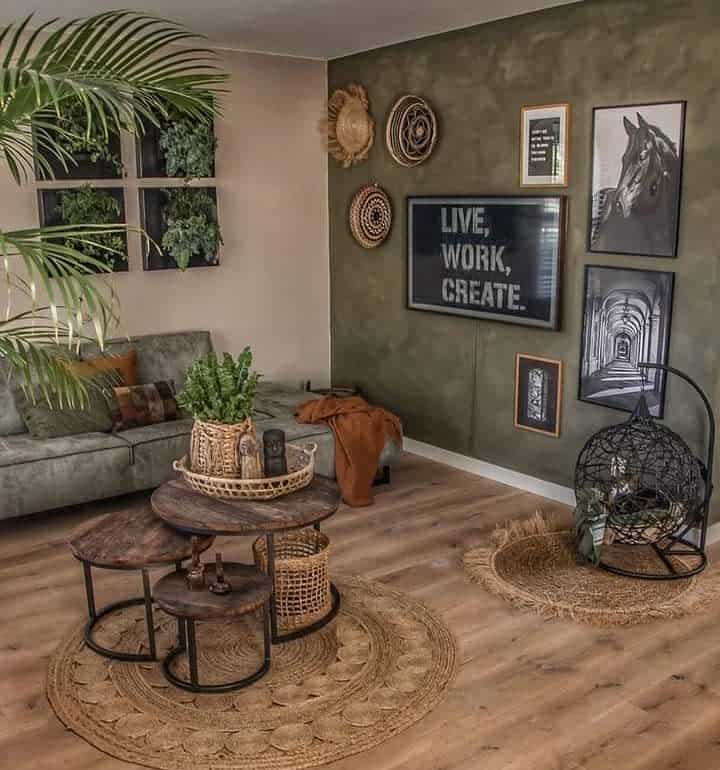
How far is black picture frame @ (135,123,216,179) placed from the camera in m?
5.18

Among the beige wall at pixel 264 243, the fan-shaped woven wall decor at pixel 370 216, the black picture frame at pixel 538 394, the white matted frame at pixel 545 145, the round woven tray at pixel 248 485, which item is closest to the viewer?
the round woven tray at pixel 248 485

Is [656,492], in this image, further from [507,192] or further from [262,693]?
[262,693]

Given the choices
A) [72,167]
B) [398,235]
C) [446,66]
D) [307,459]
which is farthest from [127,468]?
[446,66]

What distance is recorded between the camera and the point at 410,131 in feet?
17.4

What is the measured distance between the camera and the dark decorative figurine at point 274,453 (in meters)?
3.29

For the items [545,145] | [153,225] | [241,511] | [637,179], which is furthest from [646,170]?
[153,225]

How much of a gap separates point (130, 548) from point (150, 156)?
2835mm

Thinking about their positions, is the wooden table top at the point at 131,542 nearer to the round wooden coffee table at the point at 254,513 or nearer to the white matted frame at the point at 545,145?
the round wooden coffee table at the point at 254,513

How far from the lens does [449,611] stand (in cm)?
357

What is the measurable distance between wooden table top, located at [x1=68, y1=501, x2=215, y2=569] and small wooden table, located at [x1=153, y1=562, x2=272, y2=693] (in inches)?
3.5

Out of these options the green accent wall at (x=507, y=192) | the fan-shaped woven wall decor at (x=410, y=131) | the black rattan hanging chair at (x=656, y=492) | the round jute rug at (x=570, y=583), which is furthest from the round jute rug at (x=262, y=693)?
the fan-shaped woven wall decor at (x=410, y=131)

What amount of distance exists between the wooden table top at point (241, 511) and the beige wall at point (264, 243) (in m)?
2.29

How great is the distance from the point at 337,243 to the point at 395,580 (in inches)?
112

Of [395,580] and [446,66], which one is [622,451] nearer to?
[395,580]
